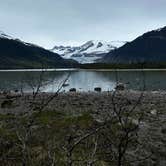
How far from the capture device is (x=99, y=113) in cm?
2003

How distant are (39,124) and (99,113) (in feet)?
16.3

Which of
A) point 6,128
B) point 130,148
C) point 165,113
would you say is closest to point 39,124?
point 6,128

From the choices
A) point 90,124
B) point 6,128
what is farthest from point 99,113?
point 6,128

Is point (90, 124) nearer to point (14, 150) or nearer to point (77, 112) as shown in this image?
point (77, 112)

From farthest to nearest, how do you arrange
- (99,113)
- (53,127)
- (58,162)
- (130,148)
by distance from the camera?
(99,113) < (53,127) < (130,148) < (58,162)

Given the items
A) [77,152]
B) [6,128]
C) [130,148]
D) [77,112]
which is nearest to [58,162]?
[77,152]

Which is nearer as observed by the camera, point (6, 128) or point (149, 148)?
point (149, 148)

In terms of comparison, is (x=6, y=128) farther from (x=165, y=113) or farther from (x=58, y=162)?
(x=165, y=113)

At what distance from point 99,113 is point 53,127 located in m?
4.98

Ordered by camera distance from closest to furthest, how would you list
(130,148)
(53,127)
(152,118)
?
(130,148)
(53,127)
(152,118)

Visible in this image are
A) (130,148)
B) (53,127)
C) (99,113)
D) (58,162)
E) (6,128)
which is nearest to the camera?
(58,162)

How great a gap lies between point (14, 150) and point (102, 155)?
2.43 meters

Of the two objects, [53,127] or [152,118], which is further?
[152,118]

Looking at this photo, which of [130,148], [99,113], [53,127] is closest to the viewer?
[130,148]
